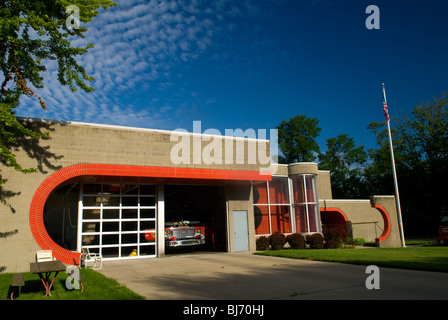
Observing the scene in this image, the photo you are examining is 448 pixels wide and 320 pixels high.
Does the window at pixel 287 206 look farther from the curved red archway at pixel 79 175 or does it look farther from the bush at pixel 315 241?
the curved red archway at pixel 79 175

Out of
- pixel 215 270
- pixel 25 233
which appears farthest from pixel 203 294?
pixel 25 233

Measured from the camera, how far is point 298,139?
175 ft

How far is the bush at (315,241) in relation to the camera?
66.6ft

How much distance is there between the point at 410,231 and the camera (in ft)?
143

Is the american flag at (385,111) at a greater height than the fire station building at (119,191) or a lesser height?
greater

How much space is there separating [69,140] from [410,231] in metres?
44.2

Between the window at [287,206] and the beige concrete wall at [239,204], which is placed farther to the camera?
the window at [287,206]

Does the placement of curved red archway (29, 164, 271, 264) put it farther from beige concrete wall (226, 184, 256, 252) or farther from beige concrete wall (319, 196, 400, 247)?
beige concrete wall (319, 196, 400, 247)

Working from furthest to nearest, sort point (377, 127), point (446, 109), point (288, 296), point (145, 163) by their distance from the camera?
1. point (377, 127)
2. point (446, 109)
3. point (145, 163)
4. point (288, 296)

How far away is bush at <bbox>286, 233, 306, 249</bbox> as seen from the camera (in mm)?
19797

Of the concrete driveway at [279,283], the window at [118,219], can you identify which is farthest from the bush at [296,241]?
the concrete driveway at [279,283]

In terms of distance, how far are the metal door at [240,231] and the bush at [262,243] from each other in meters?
1.14

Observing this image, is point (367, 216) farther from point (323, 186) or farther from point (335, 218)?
point (323, 186)

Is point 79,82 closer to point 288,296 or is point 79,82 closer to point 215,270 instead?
point 215,270
